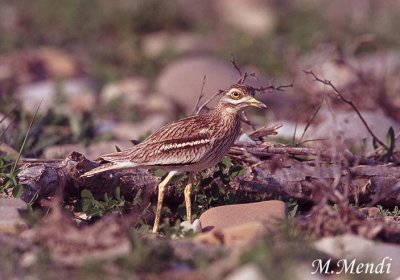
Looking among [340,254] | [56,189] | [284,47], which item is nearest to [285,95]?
[284,47]

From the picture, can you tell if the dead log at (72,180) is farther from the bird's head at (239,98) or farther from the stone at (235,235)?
the stone at (235,235)

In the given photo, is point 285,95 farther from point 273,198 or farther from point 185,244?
point 185,244

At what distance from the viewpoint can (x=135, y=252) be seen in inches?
199

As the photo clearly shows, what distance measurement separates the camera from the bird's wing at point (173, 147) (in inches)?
257

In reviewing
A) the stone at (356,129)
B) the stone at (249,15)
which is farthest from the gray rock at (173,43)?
the stone at (356,129)

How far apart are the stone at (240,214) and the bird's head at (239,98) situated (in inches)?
29.5

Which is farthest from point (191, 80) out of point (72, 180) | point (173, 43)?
point (72, 180)

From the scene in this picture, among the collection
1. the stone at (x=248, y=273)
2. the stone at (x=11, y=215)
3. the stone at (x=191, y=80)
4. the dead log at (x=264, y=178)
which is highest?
the stone at (x=191, y=80)

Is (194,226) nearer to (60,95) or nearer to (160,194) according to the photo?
(160,194)

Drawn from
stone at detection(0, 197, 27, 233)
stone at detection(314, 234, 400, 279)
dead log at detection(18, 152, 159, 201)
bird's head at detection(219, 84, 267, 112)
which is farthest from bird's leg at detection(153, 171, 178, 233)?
stone at detection(314, 234, 400, 279)

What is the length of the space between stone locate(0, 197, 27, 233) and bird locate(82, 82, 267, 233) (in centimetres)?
57

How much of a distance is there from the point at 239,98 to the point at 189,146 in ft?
1.89

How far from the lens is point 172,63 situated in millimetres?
14461

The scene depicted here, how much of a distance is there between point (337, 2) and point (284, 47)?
4173 mm
